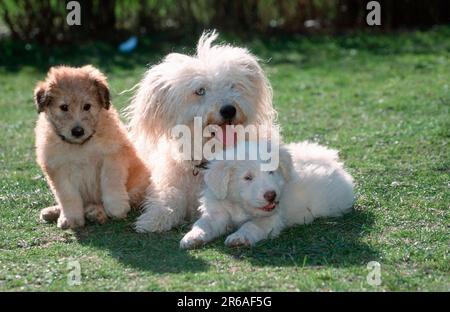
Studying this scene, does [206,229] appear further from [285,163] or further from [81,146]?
[81,146]

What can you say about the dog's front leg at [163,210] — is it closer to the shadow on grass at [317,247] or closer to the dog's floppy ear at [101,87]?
the shadow on grass at [317,247]

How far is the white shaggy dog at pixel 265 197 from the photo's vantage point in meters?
5.55

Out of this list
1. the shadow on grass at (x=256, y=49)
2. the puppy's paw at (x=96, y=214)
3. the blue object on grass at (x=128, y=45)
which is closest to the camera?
the puppy's paw at (x=96, y=214)

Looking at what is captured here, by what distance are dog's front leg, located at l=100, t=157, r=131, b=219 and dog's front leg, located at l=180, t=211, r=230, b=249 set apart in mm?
688

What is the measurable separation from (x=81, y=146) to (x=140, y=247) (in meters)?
0.93

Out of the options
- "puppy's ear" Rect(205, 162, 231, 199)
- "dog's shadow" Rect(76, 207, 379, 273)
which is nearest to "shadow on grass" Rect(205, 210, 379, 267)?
"dog's shadow" Rect(76, 207, 379, 273)

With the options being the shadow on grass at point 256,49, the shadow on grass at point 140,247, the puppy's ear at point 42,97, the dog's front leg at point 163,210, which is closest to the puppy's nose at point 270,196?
the shadow on grass at point 140,247

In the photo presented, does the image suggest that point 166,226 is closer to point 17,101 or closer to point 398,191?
point 398,191

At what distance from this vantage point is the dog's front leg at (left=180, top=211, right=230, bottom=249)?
556cm

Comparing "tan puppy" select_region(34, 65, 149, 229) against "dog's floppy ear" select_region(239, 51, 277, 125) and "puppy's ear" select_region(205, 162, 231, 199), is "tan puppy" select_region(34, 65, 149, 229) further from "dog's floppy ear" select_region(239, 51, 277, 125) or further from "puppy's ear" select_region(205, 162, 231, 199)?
"dog's floppy ear" select_region(239, 51, 277, 125)

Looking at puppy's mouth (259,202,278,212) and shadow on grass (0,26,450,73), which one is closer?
puppy's mouth (259,202,278,212)

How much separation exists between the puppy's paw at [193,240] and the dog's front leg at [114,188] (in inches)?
30.5

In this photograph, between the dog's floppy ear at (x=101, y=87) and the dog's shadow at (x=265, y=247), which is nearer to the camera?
the dog's shadow at (x=265, y=247)

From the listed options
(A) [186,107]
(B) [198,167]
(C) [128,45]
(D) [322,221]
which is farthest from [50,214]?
(C) [128,45]
